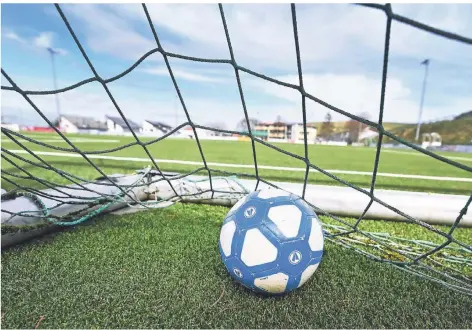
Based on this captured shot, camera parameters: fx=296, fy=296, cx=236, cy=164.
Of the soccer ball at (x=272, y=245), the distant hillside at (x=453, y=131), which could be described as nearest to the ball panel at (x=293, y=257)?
the soccer ball at (x=272, y=245)

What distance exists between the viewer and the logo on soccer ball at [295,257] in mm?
1115

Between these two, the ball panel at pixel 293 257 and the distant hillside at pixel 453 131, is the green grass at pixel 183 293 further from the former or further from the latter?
the distant hillside at pixel 453 131

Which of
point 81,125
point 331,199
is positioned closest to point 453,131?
point 331,199

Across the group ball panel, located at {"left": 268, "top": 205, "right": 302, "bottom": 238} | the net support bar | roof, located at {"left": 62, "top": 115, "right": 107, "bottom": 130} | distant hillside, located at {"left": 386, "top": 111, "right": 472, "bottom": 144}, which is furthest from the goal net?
roof, located at {"left": 62, "top": 115, "right": 107, "bottom": 130}

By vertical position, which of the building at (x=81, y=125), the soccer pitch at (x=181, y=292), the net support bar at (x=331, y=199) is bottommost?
the building at (x=81, y=125)

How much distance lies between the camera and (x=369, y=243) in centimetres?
169

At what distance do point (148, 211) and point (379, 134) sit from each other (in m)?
1.67

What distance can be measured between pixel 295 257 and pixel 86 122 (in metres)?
45.6

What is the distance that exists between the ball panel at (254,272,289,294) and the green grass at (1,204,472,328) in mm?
77

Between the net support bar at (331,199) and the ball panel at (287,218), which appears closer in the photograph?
the ball panel at (287,218)

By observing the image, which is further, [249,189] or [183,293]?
[249,189]

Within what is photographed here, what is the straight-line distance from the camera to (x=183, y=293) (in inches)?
47.6

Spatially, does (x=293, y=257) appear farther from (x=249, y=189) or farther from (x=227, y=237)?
(x=249, y=189)

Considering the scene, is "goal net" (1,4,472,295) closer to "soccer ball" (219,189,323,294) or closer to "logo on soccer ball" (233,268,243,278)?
"soccer ball" (219,189,323,294)
